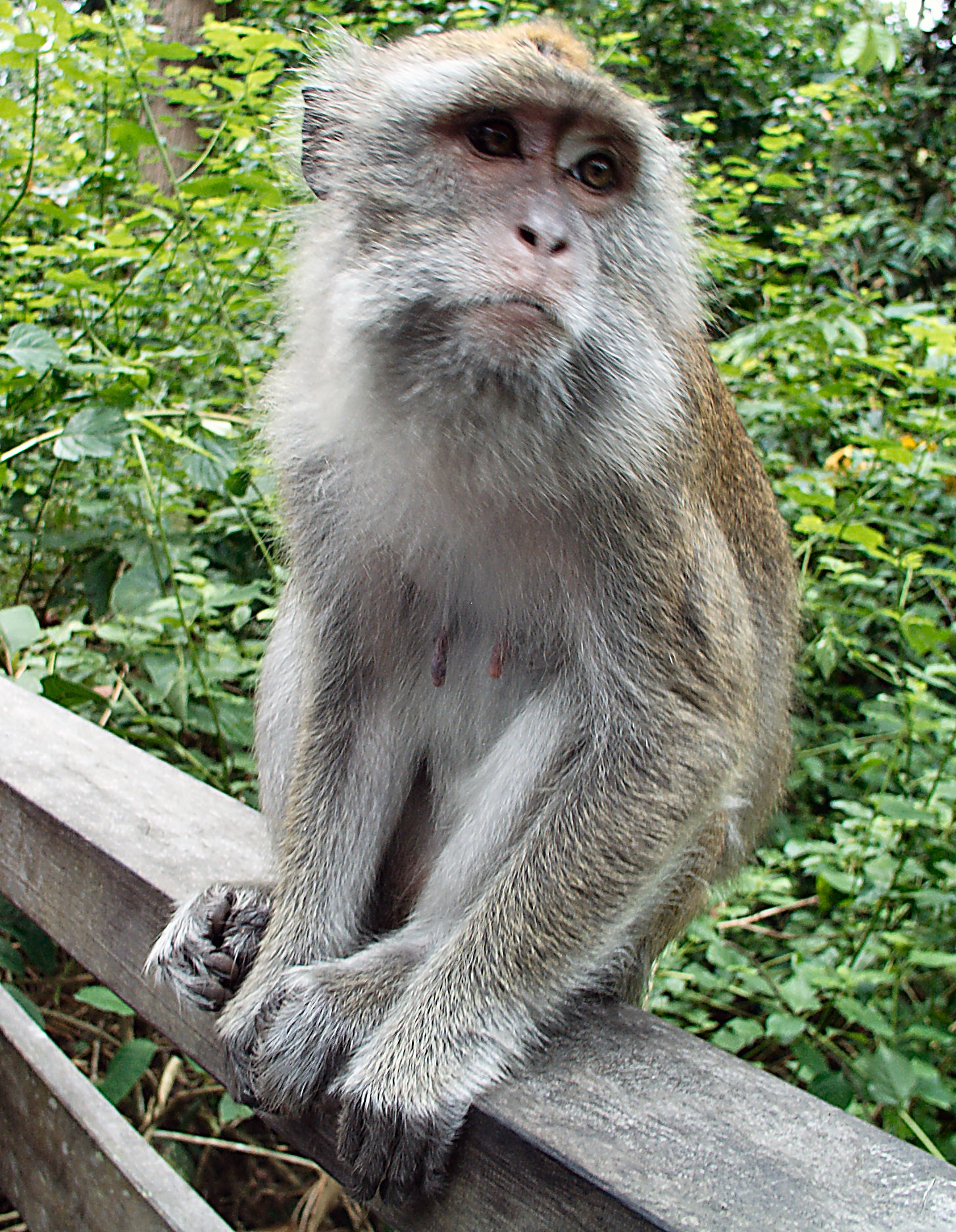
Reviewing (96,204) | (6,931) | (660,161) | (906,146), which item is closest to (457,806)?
(660,161)

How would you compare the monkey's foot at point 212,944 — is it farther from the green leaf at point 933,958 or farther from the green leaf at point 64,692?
the green leaf at point 933,958

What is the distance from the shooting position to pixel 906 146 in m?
8.88

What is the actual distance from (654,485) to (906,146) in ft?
27.0

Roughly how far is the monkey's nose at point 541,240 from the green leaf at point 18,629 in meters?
2.48

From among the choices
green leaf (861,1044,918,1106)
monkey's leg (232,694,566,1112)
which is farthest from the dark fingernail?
green leaf (861,1044,918,1106)

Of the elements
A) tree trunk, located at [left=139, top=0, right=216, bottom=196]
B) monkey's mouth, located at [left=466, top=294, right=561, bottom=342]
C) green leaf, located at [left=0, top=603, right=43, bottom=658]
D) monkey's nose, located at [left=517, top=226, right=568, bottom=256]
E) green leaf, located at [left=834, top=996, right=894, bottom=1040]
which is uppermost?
tree trunk, located at [left=139, top=0, right=216, bottom=196]

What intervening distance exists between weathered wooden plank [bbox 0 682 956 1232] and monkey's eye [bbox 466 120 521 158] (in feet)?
4.60

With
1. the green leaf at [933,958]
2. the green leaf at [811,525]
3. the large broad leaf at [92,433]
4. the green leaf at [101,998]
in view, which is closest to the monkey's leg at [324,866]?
the green leaf at [101,998]

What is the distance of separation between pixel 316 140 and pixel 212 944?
1.53 metres

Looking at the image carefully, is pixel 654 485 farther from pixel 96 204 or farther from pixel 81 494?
pixel 96 204

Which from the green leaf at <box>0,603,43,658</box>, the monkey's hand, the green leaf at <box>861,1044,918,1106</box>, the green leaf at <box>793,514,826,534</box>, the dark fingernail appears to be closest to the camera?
the monkey's hand

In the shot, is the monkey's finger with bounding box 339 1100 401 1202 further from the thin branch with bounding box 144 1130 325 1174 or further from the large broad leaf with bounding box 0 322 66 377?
the large broad leaf with bounding box 0 322 66 377

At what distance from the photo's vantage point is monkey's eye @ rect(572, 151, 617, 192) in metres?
2.00

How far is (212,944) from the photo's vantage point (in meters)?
2.15
